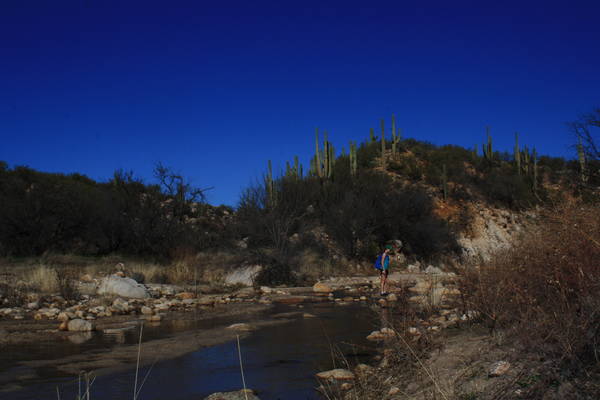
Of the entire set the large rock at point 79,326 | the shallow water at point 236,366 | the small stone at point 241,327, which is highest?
the large rock at point 79,326

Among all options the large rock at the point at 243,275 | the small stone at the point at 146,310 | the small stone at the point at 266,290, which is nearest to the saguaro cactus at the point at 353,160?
the large rock at the point at 243,275

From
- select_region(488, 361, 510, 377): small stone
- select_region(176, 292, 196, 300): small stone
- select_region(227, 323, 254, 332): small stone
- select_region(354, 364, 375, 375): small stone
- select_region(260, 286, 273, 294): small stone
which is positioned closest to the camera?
select_region(488, 361, 510, 377): small stone

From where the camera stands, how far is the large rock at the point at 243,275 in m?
20.8

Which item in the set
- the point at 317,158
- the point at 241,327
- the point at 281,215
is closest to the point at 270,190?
the point at 281,215

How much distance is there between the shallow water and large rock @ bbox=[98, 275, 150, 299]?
460 centimetres

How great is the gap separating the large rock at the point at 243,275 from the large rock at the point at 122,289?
5.05m

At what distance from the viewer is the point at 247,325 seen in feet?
36.2

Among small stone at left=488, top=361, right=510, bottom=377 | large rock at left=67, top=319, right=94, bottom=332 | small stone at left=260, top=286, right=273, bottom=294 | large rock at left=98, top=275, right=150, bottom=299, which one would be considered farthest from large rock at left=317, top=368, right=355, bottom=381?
small stone at left=260, top=286, right=273, bottom=294

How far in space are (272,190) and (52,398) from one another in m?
22.5

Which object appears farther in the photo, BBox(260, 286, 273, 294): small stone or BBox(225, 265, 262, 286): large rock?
BBox(225, 265, 262, 286): large rock

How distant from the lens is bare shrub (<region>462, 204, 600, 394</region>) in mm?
4406

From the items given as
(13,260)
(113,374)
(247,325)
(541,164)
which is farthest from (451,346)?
(541,164)

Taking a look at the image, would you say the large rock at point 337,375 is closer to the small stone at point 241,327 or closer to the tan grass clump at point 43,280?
the small stone at point 241,327

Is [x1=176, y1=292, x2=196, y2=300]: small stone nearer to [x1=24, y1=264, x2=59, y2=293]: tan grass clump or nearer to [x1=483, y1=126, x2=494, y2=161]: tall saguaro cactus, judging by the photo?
[x1=24, y1=264, x2=59, y2=293]: tan grass clump
